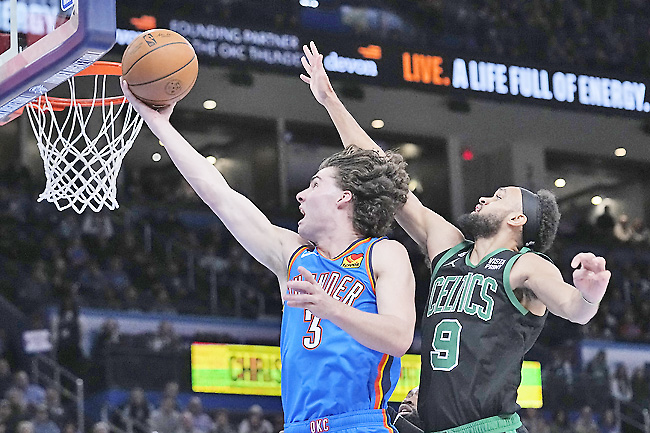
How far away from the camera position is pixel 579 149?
74.6ft

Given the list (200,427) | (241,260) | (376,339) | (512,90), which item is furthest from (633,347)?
(376,339)

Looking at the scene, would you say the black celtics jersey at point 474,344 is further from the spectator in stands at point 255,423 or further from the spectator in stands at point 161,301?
the spectator in stands at point 161,301

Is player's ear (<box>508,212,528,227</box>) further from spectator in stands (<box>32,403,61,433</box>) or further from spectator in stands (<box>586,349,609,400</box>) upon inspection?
spectator in stands (<box>586,349,609,400</box>)

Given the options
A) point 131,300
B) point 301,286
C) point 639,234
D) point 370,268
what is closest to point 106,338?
point 131,300


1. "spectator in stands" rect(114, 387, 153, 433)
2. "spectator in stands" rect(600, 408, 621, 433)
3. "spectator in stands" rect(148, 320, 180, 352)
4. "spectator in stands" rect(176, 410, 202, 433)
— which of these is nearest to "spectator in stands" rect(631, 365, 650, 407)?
"spectator in stands" rect(600, 408, 621, 433)

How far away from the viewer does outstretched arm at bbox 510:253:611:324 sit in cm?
351

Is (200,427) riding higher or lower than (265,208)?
lower

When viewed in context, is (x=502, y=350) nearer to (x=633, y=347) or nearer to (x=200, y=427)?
(x=200, y=427)

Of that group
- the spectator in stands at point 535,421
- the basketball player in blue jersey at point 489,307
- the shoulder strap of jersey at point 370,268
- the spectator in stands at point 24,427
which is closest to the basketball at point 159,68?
the basketball player in blue jersey at point 489,307

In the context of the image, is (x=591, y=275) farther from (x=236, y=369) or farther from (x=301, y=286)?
(x=236, y=369)

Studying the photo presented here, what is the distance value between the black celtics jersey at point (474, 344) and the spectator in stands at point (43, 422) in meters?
8.24

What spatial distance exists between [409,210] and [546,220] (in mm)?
579

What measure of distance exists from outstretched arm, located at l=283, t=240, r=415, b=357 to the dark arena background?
342 inches

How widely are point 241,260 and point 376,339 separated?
46.9 ft
